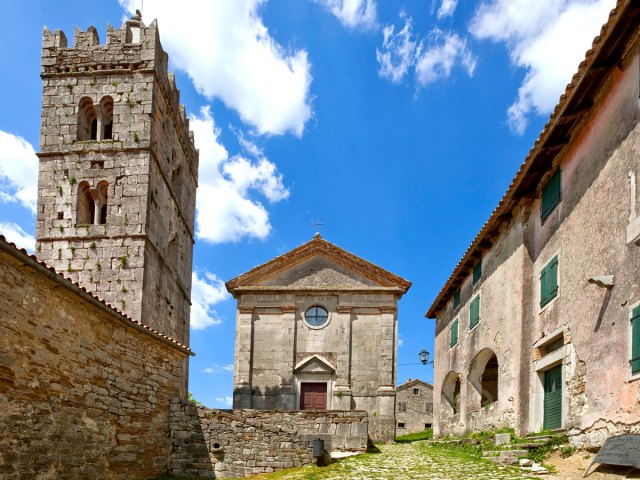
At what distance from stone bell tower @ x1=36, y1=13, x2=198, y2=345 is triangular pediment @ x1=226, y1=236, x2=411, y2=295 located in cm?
432

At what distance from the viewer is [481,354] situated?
17.1 meters

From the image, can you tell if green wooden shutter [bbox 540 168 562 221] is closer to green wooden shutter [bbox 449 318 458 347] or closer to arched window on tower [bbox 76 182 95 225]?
green wooden shutter [bbox 449 318 458 347]

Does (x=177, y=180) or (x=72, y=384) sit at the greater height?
(x=177, y=180)

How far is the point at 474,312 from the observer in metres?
17.9

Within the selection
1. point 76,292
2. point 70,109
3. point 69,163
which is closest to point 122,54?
point 70,109

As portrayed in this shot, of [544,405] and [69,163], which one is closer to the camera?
[544,405]

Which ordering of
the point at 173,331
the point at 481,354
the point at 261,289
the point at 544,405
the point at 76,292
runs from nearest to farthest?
the point at 76,292 < the point at 544,405 < the point at 481,354 < the point at 173,331 < the point at 261,289

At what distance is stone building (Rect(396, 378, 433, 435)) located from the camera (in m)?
49.8

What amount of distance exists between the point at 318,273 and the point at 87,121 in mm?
11156

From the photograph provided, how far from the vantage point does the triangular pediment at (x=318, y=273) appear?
2552 centimetres

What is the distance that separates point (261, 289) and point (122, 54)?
35.6ft

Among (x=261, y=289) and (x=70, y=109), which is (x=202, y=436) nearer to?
(x=261, y=289)

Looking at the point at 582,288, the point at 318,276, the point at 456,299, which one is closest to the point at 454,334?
the point at 456,299

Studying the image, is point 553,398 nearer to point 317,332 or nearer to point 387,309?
point 387,309
